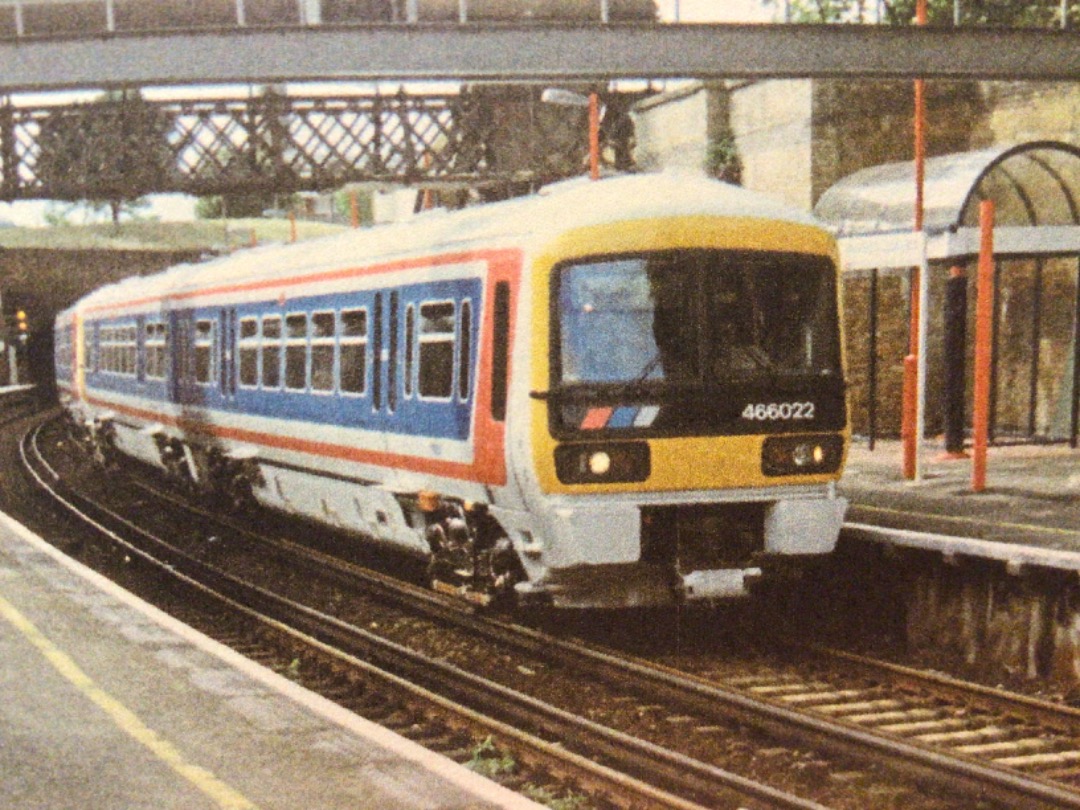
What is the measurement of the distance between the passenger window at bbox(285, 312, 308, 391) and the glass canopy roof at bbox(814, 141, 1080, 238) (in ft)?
28.9

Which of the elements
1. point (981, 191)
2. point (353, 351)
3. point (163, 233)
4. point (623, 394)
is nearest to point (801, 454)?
point (623, 394)

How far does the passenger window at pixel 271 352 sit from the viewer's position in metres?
15.8

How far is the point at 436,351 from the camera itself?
11750mm

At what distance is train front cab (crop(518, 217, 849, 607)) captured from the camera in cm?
1005

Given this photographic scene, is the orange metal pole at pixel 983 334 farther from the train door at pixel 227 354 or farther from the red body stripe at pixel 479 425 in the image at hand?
the train door at pixel 227 354

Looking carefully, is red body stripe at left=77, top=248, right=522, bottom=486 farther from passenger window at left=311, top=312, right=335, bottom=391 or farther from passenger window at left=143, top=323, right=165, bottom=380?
passenger window at left=143, top=323, right=165, bottom=380

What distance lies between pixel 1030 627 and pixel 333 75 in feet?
29.8

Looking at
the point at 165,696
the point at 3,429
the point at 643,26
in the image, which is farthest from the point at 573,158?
the point at 165,696

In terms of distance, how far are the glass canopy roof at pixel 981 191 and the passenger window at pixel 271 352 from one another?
8.69m

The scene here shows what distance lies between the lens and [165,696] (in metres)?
8.29

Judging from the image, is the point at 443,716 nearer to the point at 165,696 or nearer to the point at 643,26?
the point at 165,696

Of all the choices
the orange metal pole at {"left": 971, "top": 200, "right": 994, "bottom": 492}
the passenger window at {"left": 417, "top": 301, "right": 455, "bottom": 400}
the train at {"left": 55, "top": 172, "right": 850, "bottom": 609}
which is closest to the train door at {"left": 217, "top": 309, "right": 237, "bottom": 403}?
the train at {"left": 55, "top": 172, "right": 850, "bottom": 609}

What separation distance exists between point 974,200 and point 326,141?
1399 centimetres

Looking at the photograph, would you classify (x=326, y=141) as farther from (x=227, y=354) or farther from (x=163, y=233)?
(x=163, y=233)
